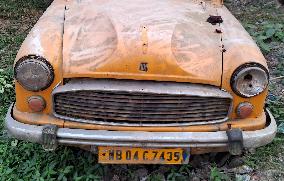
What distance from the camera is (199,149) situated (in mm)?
3506

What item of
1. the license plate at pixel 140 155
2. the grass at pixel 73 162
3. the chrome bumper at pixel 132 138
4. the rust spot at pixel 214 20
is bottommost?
the grass at pixel 73 162

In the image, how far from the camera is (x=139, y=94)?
323cm

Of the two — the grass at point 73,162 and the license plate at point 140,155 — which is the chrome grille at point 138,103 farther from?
the grass at point 73,162

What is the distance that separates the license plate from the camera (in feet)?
11.1

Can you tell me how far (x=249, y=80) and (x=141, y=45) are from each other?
0.89 meters

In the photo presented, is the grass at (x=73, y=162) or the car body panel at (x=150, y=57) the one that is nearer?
the car body panel at (x=150, y=57)

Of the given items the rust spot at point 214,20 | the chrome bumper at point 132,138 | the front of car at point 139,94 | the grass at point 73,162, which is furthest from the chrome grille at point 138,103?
the rust spot at point 214,20

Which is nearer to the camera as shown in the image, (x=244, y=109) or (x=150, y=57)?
(x=150, y=57)

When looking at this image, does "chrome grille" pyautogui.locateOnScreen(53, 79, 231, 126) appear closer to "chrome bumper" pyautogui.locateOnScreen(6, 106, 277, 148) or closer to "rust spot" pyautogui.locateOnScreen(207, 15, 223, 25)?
"chrome bumper" pyautogui.locateOnScreen(6, 106, 277, 148)

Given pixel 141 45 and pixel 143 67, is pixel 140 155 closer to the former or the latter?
pixel 143 67

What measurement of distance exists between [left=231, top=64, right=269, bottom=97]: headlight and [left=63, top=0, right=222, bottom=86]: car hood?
5.4 inches

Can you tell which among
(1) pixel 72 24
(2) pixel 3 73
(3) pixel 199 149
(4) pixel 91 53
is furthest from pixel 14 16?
(3) pixel 199 149

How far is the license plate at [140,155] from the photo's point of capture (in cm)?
337

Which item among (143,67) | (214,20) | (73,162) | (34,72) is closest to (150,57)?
(143,67)
